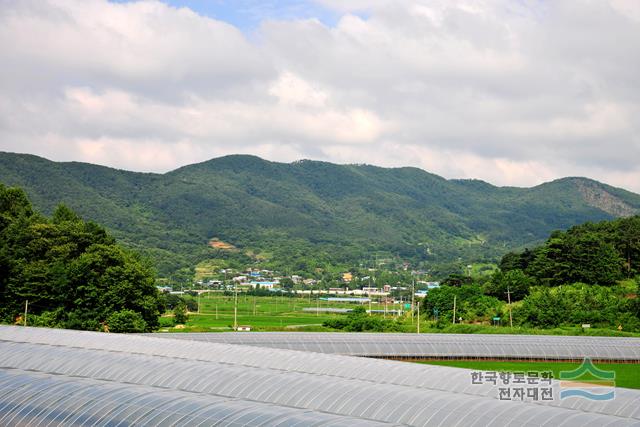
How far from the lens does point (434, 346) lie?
46.8m

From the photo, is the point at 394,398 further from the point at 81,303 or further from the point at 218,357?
the point at 81,303

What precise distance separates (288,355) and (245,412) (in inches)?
477

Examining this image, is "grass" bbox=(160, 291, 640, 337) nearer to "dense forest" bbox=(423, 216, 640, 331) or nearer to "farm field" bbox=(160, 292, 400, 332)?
"farm field" bbox=(160, 292, 400, 332)

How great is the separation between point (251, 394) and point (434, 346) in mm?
24847

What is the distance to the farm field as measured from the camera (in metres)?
69.1

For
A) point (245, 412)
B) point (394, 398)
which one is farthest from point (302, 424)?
point (394, 398)

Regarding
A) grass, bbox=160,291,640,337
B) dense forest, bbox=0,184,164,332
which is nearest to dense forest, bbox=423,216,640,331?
grass, bbox=160,291,640,337

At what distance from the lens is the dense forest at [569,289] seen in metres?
64.5

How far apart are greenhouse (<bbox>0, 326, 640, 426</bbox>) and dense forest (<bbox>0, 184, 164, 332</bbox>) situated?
2135cm

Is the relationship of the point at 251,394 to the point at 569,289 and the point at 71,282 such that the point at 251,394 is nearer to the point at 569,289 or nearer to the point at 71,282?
the point at 71,282

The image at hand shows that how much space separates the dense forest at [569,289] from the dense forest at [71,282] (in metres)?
27.7

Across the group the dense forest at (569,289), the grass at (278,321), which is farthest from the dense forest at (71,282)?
the dense forest at (569,289)

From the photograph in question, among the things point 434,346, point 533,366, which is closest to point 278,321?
point 434,346

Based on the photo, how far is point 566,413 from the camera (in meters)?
18.1
